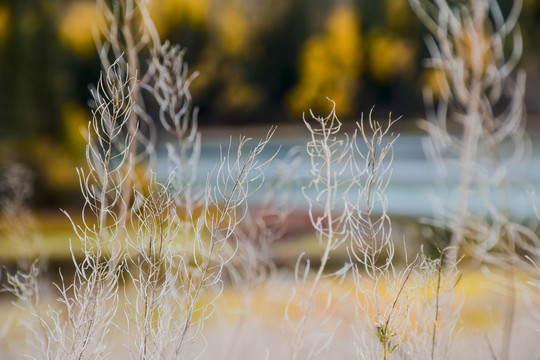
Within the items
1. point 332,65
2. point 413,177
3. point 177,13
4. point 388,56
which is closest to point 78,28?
point 177,13

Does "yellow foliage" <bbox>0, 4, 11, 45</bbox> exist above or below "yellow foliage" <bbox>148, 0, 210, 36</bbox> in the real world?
below

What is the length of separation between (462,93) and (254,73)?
4765mm

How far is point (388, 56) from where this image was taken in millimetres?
6305

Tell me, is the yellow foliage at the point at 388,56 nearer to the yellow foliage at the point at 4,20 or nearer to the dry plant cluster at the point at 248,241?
the yellow foliage at the point at 4,20

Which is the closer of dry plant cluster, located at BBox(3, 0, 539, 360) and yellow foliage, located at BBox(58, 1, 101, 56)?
dry plant cluster, located at BBox(3, 0, 539, 360)

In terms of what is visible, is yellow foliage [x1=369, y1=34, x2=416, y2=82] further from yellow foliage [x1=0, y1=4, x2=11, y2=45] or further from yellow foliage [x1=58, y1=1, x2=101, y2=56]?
yellow foliage [x1=0, y1=4, x2=11, y2=45]

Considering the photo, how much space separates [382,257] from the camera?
15.8 ft

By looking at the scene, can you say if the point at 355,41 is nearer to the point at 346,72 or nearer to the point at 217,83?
the point at 346,72

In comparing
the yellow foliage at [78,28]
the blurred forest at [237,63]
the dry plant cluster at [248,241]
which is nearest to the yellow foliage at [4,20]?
the blurred forest at [237,63]

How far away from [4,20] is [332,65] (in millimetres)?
3386

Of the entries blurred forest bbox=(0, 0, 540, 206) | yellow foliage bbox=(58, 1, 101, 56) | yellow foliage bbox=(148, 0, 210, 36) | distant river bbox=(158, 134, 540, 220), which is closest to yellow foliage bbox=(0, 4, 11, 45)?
blurred forest bbox=(0, 0, 540, 206)

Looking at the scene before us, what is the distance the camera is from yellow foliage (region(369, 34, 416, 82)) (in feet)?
20.4

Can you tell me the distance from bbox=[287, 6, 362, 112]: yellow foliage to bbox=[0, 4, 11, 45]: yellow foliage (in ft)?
9.62

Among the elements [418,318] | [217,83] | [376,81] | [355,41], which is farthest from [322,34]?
[418,318]
